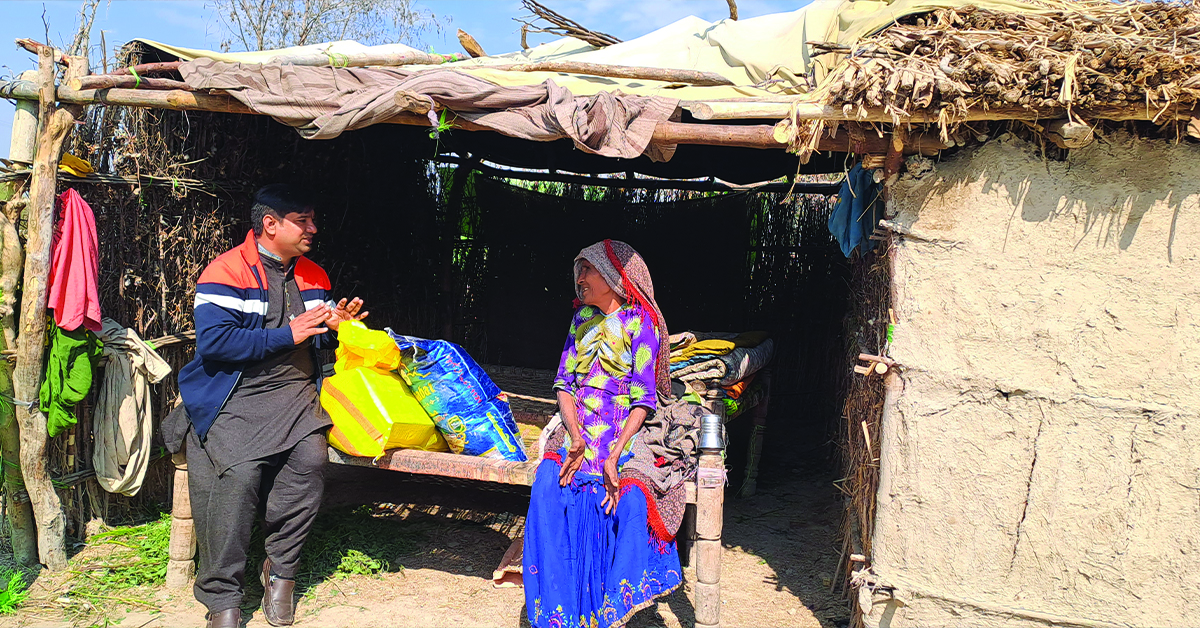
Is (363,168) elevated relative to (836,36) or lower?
lower

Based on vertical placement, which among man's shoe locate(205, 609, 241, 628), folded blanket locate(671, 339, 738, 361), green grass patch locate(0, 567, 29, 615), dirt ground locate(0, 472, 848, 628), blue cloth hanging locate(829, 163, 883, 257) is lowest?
dirt ground locate(0, 472, 848, 628)

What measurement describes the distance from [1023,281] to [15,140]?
14.8ft

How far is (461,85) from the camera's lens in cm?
350

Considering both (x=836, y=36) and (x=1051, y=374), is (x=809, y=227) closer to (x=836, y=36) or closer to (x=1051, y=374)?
(x=836, y=36)

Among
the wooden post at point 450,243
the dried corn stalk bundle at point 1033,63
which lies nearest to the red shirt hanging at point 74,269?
the dried corn stalk bundle at point 1033,63

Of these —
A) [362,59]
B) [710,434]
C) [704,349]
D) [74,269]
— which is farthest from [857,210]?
[74,269]

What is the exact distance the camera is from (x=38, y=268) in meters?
3.71

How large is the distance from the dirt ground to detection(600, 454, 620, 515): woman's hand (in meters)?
0.81

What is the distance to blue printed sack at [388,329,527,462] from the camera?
3.86 metres

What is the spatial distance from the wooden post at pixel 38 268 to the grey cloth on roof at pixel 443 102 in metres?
0.65

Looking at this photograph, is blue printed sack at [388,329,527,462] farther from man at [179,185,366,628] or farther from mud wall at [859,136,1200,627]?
mud wall at [859,136,1200,627]

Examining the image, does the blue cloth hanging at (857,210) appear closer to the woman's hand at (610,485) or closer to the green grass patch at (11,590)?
the woman's hand at (610,485)

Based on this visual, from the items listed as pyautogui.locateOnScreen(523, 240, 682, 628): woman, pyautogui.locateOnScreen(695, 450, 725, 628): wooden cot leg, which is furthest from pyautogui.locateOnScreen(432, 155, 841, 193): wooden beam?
pyautogui.locateOnScreen(695, 450, 725, 628): wooden cot leg

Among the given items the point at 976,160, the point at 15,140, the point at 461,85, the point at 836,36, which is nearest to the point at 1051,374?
the point at 976,160
